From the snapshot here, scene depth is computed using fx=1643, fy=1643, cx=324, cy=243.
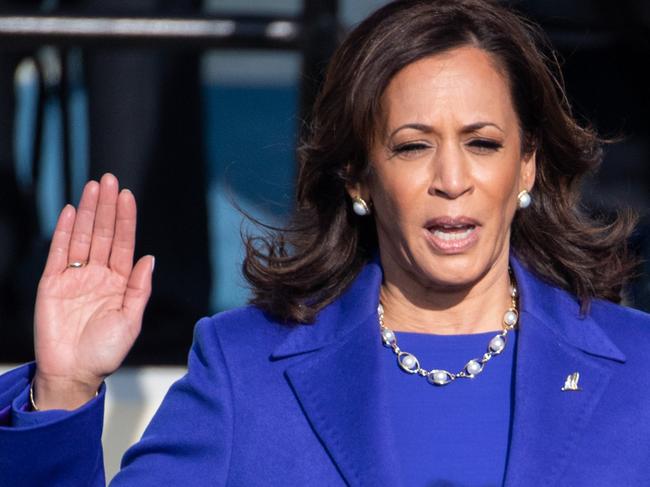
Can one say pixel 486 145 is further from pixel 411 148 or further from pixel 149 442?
pixel 149 442

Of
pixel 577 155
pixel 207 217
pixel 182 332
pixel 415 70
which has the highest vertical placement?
pixel 415 70

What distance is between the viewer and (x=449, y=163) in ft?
8.85

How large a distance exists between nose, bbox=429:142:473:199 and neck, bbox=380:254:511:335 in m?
0.22

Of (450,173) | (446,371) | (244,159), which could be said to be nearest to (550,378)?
(446,371)

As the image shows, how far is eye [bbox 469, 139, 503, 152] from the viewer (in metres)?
2.74

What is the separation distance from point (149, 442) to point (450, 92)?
2.51 feet

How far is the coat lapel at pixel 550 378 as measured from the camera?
8.70 feet

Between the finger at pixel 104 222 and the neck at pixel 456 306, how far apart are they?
523 mm

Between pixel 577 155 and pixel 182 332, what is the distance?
131 centimetres

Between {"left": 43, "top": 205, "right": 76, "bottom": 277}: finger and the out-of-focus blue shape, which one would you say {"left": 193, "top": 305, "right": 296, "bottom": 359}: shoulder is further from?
the out-of-focus blue shape

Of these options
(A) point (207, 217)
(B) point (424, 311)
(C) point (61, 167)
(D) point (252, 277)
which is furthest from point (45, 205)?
(B) point (424, 311)

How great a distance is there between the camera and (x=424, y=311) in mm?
2893

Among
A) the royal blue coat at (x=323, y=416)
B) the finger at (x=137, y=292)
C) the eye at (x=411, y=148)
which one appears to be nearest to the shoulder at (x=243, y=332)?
the royal blue coat at (x=323, y=416)

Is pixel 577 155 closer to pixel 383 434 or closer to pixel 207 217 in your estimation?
pixel 383 434
